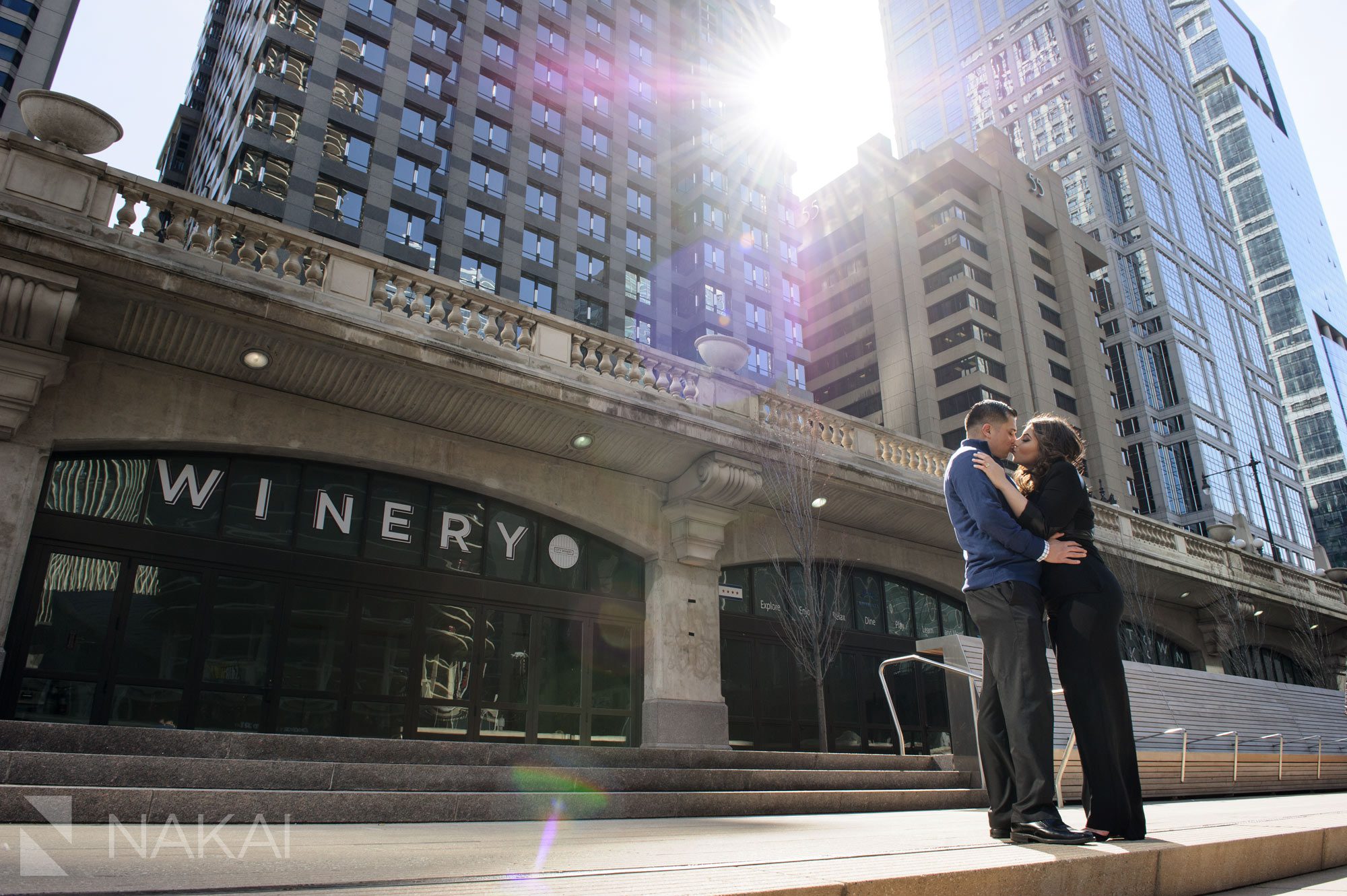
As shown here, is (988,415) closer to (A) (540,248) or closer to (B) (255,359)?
(B) (255,359)

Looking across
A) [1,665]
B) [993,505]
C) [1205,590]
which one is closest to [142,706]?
[1,665]

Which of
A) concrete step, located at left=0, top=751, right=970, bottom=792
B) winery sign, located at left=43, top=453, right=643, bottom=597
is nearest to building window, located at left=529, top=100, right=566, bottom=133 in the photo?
winery sign, located at left=43, top=453, right=643, bottom=597

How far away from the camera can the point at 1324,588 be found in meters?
25.8

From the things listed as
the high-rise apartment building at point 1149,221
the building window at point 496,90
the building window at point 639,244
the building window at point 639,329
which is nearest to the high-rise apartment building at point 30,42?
the building window at point 496,90

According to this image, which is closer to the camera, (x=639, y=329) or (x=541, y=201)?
(x=541, y=201)

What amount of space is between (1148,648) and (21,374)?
71.9 feet

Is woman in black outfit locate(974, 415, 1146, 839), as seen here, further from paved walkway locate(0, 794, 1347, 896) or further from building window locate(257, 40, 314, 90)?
building window locate(257, 40, 314, 90)

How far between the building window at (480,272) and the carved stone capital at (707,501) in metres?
26.6

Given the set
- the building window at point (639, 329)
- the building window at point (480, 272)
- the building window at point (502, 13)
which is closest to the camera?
the building window at point (480, 272)

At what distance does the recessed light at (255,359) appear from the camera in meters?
9.82

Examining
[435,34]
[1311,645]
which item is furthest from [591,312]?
[1311,645]

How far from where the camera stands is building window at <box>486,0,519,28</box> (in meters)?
42.3

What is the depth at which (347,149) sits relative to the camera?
3512 centimetres

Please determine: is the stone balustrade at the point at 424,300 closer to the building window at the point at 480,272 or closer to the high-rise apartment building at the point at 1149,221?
the building window at the point at 480,272
